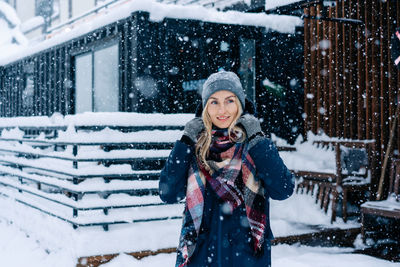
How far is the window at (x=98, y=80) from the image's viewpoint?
9.41 m

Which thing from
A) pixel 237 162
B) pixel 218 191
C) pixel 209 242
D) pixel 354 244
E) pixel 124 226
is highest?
pixel 237 162

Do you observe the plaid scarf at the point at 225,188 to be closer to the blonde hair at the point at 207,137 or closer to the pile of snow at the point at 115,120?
the blonde hair at the point at 207,137

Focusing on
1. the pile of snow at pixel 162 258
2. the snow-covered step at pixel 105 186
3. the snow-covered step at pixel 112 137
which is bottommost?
the pile of snow at pixel 162 258

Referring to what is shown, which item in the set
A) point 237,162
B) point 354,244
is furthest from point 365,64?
point 237,162

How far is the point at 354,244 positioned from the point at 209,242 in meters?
4.66

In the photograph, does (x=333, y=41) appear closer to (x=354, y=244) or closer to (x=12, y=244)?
(x=354, y=244)

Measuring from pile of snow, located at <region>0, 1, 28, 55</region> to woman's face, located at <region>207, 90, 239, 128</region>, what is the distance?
2458 cm

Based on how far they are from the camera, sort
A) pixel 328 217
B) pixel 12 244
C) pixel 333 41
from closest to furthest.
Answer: pixel 12 244 < pixel 328 217 < pixel 333 41

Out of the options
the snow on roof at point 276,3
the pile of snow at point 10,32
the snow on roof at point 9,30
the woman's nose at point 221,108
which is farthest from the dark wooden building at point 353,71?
the snow on roof at point 9,30

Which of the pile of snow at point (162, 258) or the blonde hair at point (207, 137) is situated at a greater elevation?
the blonde hair at point (207, 137)

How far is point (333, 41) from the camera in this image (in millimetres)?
9211

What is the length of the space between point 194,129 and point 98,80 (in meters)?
7.97

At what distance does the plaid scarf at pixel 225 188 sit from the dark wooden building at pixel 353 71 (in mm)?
5598

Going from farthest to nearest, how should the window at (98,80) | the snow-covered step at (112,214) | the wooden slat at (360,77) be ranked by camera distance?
1. the window at (98,80)
2. the wooden slat at (360,77)
3. the snow-covered step at (112,214)
